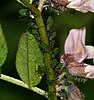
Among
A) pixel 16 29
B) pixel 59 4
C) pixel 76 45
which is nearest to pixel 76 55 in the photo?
pixel 76 45

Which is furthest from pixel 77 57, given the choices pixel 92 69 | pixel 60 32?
pixel 60 32

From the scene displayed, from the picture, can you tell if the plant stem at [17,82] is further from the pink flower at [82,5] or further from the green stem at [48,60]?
the pink flower at [82,5]

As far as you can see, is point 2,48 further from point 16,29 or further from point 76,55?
point 16,29

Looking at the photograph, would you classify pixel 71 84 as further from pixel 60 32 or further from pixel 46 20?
pixel 60 32

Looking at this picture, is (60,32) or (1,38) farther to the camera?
(60,32)

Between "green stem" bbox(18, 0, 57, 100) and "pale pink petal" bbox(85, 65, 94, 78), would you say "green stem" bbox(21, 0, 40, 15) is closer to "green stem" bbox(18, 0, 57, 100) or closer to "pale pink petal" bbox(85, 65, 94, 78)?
"green stem" bbox(18, 0, 57, 100)

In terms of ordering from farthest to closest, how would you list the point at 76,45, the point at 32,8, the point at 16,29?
the point at 16,29 → the point at 76,45 → the point at 32,8
